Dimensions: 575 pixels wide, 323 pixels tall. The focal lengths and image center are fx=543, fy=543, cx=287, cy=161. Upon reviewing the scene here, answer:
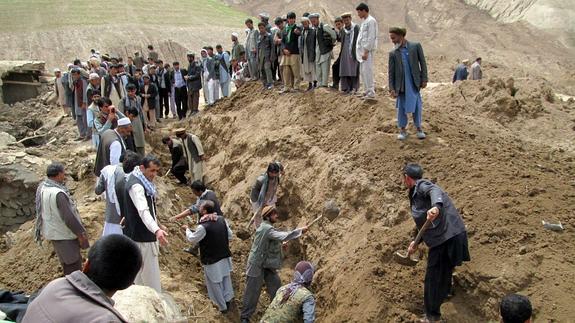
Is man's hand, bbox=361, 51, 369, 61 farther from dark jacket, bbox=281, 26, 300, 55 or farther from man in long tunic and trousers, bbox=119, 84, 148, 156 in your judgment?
man in long tunic and trousers, bbox=119, 84, 148, 156

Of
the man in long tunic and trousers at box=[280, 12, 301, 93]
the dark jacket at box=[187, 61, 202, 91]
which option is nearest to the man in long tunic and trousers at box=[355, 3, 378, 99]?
the man in long tunic and trousers at box=[280, 12, 301, 93]

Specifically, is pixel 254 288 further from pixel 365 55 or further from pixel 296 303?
pixel 365 55

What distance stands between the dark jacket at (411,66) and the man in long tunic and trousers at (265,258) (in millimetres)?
2629

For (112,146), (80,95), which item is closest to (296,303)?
(112,146)

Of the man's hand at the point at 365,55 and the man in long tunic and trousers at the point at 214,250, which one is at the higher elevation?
the man's hand at the point at 365,55

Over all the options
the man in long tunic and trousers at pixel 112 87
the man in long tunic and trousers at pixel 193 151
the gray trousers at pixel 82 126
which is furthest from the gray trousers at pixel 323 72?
the gray trousers at pixel 82 126

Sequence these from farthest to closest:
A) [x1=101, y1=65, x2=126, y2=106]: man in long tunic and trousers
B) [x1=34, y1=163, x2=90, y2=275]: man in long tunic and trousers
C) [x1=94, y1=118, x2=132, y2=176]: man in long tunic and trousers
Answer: [x1=101, y1=65, x2=126, y2=106]: man in long tunic and trousers, [x1=94, y1=118, x2=132, y2=176]: man in long tunic and trousers, [x1=34, y1=163, x2=90, y2=275]: man in long tunic and trousers

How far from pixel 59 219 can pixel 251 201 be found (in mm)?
3065

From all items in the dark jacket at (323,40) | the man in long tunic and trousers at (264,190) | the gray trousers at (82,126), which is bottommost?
the gray trousers at (82,126)

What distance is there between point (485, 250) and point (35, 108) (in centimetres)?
1698

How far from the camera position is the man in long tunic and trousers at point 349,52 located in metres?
9.94

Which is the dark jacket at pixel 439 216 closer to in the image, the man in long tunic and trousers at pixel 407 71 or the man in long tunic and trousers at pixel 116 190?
the man in long tunic and trousers at pixel 407 71

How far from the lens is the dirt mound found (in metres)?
5.76

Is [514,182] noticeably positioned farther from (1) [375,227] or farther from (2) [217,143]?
(2) [217,143]
